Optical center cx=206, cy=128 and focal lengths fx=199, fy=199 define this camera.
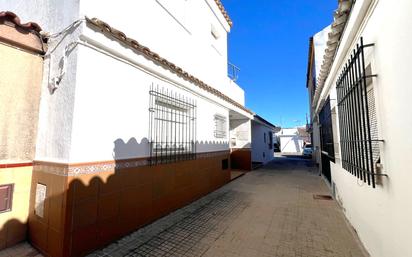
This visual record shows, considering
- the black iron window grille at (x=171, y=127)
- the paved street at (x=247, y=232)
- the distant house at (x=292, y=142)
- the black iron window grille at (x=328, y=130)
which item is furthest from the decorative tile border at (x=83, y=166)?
the distant house at (x=292, y=142)

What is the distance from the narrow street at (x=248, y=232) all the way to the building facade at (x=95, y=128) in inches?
17.2

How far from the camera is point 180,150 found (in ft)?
18.1

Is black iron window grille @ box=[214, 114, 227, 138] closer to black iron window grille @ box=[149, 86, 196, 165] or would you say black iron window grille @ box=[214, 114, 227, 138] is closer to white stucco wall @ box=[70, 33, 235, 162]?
black iron window grille @ box=[149, 86, 196, 165]

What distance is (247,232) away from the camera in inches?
159

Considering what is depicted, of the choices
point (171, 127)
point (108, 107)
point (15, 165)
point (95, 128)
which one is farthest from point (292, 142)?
point (15, 165)

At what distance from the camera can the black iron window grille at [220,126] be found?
801cm

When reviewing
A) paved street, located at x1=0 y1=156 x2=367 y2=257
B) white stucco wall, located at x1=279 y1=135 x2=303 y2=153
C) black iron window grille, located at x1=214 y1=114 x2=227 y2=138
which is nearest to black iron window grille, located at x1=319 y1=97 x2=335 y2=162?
paved street, located at x1=0 y1=156 x2=367 y2=257

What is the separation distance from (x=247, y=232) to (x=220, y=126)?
16.2 ft

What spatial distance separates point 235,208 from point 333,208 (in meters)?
2.68

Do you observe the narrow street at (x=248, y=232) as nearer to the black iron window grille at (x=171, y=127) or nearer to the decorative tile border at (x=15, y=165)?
the black iron window grille at (x=171, y=127)

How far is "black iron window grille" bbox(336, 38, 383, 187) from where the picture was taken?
2.70 m

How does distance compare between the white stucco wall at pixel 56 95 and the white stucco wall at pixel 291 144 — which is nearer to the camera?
the white stucco wall at pixel 56 95

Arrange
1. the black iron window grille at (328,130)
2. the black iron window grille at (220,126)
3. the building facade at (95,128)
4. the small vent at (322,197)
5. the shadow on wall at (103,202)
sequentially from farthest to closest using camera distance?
1. the black iron window grille at (220,126)
2. the small vent at (322,197)
3. the black iron window grille at (328,130)
4. the building facade at (95,128)
5. the shadow on wall at (103,202)

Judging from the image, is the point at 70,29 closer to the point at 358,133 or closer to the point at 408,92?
the point at 408,92
